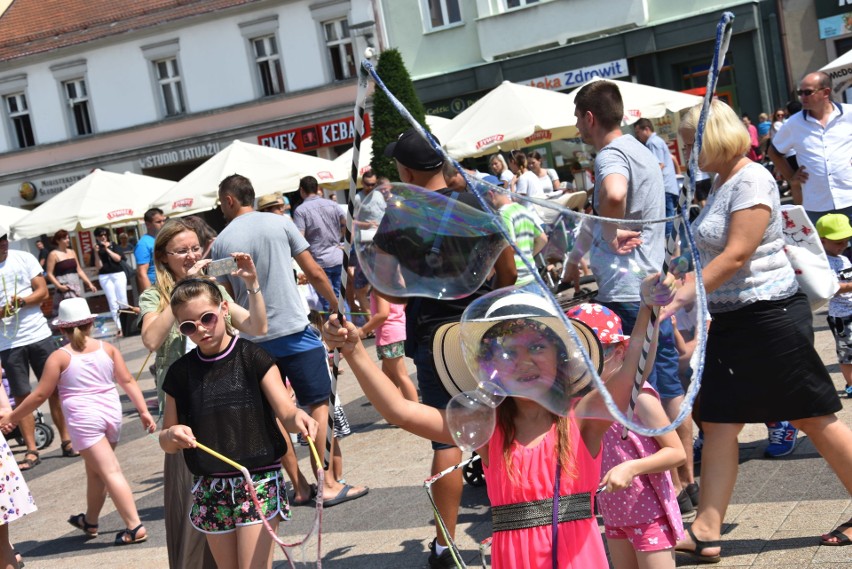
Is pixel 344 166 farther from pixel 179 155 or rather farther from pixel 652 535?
pixel 179 155

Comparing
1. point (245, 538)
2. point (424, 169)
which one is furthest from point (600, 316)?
point (245, 538)

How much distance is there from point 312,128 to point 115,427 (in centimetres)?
2547

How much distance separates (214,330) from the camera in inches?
164

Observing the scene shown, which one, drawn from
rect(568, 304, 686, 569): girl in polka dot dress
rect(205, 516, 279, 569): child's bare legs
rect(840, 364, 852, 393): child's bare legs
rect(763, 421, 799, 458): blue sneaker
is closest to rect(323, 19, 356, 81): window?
rect(840, 364, 852, 393): child's bare legs

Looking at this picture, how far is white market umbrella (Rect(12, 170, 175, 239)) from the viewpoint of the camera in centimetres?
1761

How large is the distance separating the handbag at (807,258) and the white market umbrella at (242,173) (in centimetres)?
1007

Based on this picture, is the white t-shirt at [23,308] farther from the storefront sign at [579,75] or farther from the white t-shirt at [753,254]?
the storefront sign at [579,75]

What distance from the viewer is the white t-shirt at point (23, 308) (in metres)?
9.30

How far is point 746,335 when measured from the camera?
4480 mm

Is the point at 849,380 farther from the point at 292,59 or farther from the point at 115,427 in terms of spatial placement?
the point at 292,59

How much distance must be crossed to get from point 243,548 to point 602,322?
1717mm

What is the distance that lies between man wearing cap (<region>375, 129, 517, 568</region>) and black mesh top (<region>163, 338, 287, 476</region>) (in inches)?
26.7

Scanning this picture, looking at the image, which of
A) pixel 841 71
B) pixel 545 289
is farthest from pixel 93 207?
pixel 545 289

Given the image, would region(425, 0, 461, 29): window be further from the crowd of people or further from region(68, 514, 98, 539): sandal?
region(68, 514, 98, 539): sandal
